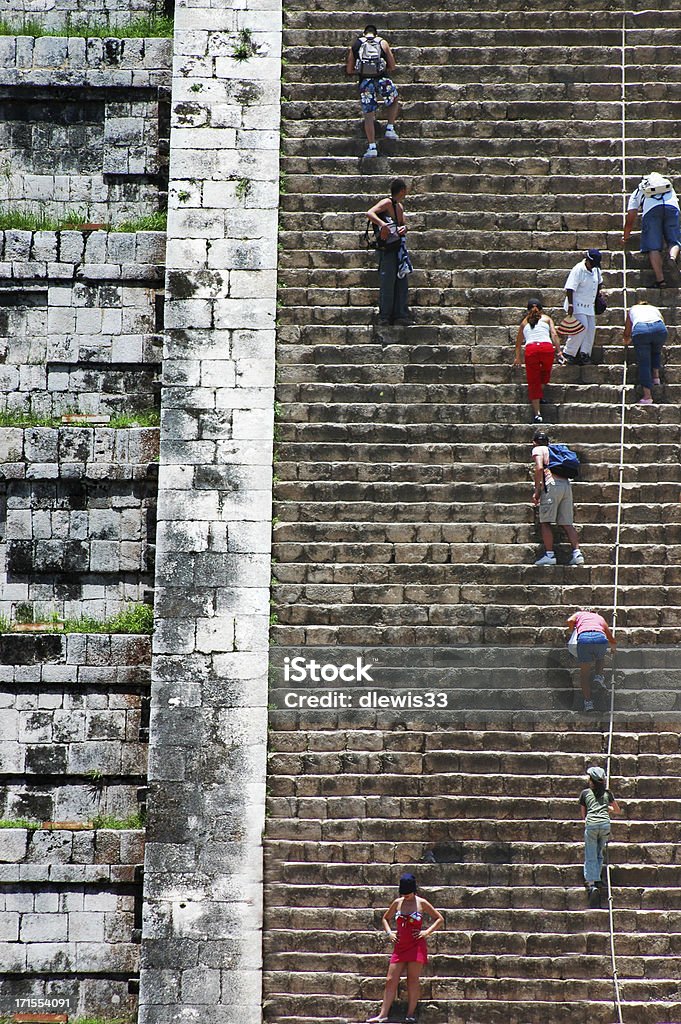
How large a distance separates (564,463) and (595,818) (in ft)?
10.6

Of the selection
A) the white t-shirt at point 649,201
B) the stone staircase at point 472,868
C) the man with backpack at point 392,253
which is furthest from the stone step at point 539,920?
the white t-shirt at point 649,201

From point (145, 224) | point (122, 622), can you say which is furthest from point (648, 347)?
point (122, 622)

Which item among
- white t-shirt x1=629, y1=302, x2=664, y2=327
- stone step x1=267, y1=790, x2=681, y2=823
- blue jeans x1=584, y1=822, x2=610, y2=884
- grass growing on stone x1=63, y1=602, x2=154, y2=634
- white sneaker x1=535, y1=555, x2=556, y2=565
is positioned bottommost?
blue jeans x1=584, y1=822, x2=610, y2=884

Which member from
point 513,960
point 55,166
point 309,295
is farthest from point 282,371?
point 513,960

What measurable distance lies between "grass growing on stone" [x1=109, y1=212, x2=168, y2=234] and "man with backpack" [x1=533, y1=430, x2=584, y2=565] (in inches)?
184

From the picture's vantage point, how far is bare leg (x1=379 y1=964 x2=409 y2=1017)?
36.2ft

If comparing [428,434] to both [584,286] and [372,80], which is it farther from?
[372,80]

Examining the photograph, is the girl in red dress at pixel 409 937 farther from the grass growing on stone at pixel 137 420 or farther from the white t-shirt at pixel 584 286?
the white t-shirt at pixel 584 286

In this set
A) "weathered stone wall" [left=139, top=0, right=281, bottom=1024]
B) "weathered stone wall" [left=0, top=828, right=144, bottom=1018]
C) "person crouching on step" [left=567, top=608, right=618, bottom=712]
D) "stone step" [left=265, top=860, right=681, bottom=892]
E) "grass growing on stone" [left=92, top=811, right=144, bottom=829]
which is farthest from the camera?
"grass growing on stone" [left=92, top=811, right=144, bottom=829]

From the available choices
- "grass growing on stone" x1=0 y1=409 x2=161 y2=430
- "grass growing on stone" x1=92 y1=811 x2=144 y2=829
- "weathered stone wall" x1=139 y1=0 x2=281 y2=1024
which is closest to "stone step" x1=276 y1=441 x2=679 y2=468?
"weathered stone wall" x1=139 y1=0 x2=281 y2=1024

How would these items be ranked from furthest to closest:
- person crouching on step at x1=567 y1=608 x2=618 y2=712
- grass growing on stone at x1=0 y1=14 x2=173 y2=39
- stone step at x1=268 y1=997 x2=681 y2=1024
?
grass growing on stone at x1=0 y1=14 x2=173 y2=39
person crouching on step at x1=567 y1=608 x2=618 y2=712
stone step at x1=268 y1=997 x2=681 y2=1024

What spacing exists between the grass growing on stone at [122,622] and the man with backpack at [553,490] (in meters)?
3.83

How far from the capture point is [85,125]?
14734 millimetres

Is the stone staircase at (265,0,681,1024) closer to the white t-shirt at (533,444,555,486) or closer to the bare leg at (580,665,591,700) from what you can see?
the bare leg at (580,665,591,700)
